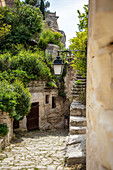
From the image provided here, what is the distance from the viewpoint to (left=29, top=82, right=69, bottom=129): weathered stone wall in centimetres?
1112

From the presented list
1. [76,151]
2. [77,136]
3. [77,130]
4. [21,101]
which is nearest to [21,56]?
[21,101]

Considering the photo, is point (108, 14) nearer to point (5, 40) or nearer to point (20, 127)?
point (20, 127)

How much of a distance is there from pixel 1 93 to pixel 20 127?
431 centimetres

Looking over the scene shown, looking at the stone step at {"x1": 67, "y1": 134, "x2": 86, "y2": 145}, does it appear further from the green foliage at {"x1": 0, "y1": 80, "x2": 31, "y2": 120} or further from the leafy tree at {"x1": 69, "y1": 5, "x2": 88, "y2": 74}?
the green foliage at {"x1": 0, "y1": 80, "x2": 31, "y2": 120}

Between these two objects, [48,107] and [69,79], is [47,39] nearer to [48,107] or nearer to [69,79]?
[69,79]

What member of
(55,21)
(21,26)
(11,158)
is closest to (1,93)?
(11,158)

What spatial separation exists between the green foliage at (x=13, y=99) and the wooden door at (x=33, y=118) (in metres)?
2.58

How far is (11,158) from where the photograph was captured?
5.14 m

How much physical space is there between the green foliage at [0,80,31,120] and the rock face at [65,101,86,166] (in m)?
3.00

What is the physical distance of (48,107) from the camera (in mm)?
12000

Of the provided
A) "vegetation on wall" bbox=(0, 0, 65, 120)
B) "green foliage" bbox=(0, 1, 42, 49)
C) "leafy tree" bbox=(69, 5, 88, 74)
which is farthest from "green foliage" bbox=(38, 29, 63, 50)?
"leafy tree" bbox=(69, 5, 88, 74)

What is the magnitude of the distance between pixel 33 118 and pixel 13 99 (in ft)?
14.0

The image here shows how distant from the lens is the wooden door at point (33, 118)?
10.9 m

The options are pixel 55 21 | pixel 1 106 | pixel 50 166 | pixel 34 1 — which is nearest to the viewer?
pixel 50 166
